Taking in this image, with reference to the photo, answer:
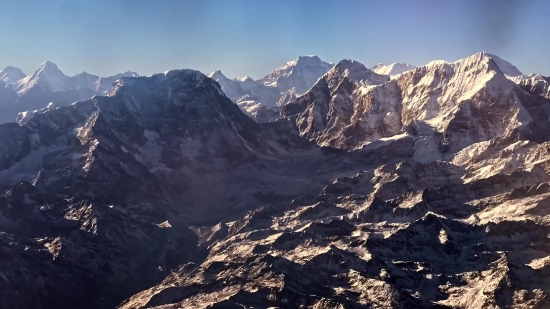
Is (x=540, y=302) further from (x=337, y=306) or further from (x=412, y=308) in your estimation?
(x=337, y=306)

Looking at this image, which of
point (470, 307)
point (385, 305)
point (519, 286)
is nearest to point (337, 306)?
point (385, 305)

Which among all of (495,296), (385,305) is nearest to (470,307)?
(495,296)

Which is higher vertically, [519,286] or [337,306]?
[519,286]

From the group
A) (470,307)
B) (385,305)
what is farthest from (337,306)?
(470,307)

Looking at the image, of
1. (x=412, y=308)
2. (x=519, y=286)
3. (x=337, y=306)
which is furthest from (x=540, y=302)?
(x=337, y=306)

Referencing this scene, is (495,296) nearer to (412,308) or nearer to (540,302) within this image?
(540,302)
